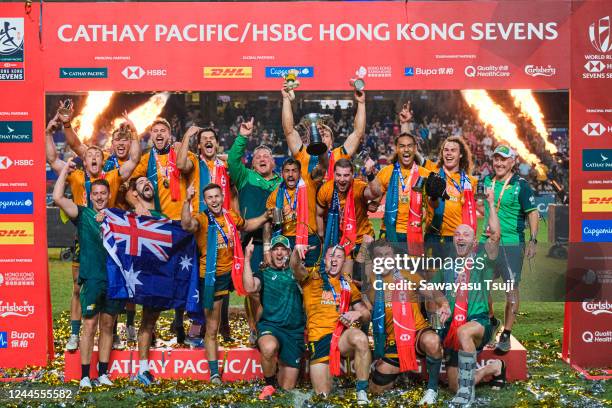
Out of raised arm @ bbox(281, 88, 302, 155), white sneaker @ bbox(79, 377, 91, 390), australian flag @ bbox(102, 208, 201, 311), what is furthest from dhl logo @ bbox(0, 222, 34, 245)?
raised arm @ bbox(281, 88, 302, 155)

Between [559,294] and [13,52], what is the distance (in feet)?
20.9

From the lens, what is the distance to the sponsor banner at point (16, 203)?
995 cm

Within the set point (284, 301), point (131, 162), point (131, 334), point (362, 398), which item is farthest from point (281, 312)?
point (131, 334)

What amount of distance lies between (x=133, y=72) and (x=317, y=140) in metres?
2.10

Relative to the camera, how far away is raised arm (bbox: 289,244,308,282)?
8.87 m

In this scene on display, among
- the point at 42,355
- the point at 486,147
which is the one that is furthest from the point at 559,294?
the point at 486,147

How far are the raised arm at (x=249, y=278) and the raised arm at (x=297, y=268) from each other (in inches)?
14.4

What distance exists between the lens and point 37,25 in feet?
32.4

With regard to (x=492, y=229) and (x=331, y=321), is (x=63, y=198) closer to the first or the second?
(x=331, y=321)

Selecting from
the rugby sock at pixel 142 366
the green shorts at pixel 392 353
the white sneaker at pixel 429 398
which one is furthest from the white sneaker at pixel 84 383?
the white sneaker at pixel 429 398

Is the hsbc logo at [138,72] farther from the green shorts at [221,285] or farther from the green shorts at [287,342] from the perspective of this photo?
the green shorts at [287,342]

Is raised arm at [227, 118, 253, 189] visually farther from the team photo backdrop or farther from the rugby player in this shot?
the team photo backdrop

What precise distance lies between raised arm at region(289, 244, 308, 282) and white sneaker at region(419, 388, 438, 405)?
1.56 m

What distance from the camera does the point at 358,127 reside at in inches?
367
